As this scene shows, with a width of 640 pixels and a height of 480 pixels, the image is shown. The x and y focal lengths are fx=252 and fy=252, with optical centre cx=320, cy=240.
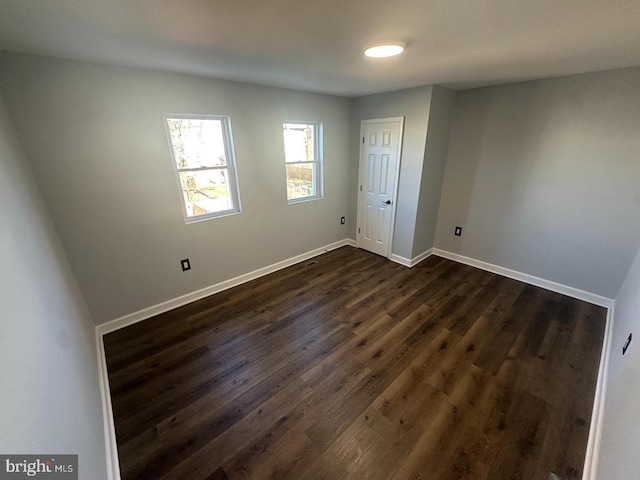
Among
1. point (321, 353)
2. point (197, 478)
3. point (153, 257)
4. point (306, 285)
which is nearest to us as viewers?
point (197, 478)

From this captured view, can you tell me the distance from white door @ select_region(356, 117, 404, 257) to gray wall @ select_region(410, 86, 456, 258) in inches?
13.8

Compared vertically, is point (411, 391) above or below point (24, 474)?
below

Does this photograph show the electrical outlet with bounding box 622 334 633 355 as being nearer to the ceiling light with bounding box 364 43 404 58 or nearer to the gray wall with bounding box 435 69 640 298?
the gray wall with bounding box 435 69 640 298

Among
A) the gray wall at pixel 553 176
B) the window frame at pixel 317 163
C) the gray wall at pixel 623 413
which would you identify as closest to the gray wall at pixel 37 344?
the gray wall at pixel 623 413

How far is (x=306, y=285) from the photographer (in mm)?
3158

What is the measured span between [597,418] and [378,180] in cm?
301

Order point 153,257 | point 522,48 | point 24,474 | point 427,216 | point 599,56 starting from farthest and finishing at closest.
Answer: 1. point 427,216
2. point 153,257
3. point 599,56
4. point 522,48
5. point 24,474

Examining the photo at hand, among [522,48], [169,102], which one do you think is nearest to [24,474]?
[169,102]

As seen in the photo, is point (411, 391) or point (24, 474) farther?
point (411, 391)

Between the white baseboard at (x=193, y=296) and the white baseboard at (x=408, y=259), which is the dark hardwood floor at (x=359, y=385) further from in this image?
the white baseboard at (x=408, y=259)

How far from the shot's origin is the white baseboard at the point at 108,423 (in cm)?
134

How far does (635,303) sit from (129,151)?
4041 mm

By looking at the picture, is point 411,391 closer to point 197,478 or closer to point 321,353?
point 321,353

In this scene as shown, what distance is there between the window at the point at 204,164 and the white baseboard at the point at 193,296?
84cm
